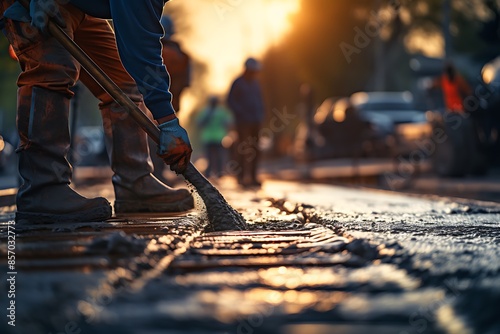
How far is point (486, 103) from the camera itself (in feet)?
48.8

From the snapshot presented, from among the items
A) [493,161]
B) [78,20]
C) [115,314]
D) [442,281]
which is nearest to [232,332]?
[115,314]

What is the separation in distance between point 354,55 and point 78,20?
164 feet

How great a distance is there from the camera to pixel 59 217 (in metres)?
4.30

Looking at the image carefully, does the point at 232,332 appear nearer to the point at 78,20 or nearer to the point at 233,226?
the point at 233,226

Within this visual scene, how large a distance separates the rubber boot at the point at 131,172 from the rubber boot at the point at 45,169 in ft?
2.12

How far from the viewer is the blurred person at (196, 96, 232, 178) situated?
19.9 meters

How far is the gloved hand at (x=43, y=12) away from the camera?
4.26 metres

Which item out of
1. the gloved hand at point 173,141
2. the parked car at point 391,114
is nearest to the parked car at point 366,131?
the parked car at point 391,114

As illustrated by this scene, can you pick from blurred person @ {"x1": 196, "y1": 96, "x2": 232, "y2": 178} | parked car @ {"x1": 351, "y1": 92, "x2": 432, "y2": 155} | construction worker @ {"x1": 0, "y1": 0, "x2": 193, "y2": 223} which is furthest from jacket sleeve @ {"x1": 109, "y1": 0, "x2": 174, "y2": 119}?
parked car @ {"x1": 351, "y1": 92, "x2": 432, "y2": 155}

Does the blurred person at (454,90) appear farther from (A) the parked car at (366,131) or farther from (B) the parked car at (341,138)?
(B) the parked car at (341,138)

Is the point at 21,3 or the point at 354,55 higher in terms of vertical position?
the point at 354,55

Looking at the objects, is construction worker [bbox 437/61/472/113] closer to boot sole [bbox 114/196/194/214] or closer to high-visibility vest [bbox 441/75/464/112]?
high-visibility vest [bbox 441/75/464/112]

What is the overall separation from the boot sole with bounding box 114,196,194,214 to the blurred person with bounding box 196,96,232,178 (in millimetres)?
14583

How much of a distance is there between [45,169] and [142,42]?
86 cm
